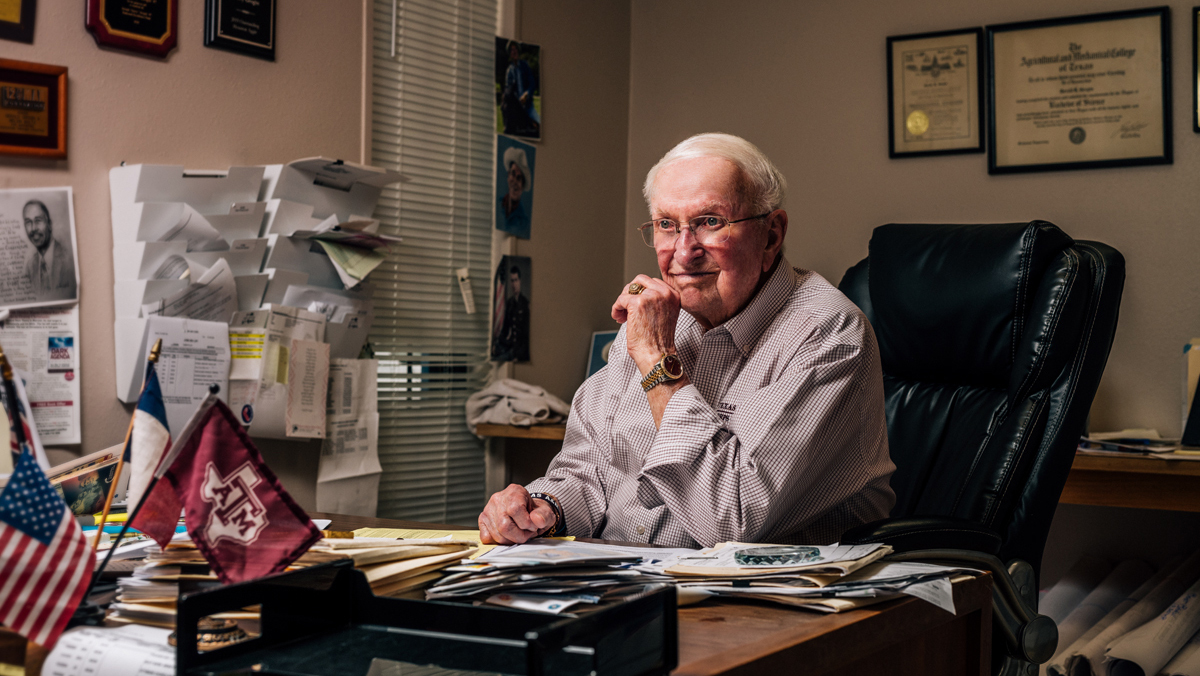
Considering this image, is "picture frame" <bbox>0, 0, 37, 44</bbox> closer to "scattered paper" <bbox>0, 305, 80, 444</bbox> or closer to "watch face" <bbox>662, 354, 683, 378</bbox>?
"scattered paper" <bbox>0, 305, 80, 444</bbox>

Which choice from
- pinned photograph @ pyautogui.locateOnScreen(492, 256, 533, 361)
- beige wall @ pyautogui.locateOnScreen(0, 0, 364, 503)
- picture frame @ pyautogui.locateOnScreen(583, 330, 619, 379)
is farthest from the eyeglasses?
picture frame @ pyautogui.locateOnScreen(583, 330, 619, 379)

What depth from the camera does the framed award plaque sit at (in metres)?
1.98

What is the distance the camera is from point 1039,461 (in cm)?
157

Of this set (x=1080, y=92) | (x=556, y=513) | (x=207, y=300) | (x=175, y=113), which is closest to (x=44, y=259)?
(x=207, y=300)

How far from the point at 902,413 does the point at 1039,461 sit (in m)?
0.32

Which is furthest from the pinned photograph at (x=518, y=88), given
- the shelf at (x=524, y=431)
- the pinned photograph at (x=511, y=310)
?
the shelf at (x=524, y=431)

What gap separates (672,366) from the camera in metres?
1.52

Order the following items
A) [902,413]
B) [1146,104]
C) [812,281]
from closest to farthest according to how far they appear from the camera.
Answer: [812,281]
[902,413]
[1146,104]

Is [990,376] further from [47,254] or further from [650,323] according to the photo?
[47,254]

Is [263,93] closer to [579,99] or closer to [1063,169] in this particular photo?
[579,99]

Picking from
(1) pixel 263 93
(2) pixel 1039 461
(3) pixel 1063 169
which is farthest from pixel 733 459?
(3) pixel 1063 169

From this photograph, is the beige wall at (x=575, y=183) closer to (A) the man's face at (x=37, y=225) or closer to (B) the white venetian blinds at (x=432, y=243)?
(B) the white venetian blinds at (x=432, y=243)

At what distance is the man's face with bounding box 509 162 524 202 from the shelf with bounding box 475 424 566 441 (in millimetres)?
750

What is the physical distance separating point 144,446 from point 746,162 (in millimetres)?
1082
